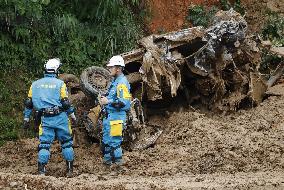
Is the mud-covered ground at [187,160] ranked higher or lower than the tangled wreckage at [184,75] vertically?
lower

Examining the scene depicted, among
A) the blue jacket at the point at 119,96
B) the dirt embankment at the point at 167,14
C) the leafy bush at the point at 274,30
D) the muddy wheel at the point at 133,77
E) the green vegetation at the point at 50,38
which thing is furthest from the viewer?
the leafy bush at the point at 274,30

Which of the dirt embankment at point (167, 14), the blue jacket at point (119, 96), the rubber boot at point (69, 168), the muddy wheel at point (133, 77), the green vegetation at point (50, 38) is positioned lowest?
the rubber boot at point (69, 168)

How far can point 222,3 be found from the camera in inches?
639

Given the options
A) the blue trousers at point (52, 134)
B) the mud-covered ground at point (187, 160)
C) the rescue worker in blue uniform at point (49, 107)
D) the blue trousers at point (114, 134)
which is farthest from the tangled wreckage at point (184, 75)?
the rescue worker in blue uniform at point (49, 107)

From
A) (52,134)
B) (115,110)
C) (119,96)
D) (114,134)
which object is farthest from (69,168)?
(119,96)

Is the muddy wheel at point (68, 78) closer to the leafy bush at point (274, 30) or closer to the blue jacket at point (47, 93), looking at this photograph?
the blue jacket at point (47, 93)

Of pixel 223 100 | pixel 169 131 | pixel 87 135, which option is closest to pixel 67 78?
pixel 87 135

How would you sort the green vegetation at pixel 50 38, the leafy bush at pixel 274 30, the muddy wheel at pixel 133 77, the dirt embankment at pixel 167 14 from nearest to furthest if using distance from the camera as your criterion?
1. the muddy wheel at pixel 133 77
2. the green vegetation at pixel 50 38
3. the dirt embankment at pixel 167 14
4. the leafy bush at pixel 274 30

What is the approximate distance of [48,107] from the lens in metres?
8.92

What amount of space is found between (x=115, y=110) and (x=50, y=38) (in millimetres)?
3923

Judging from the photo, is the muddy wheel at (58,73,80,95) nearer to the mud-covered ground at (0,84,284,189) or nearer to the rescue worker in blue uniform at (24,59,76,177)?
the mud-covered ground at (0,84,284,189)

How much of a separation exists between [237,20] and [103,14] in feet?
10.5

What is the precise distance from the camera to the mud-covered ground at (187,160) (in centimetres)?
795

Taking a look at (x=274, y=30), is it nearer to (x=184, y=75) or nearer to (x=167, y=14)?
(x=167, y=14)
